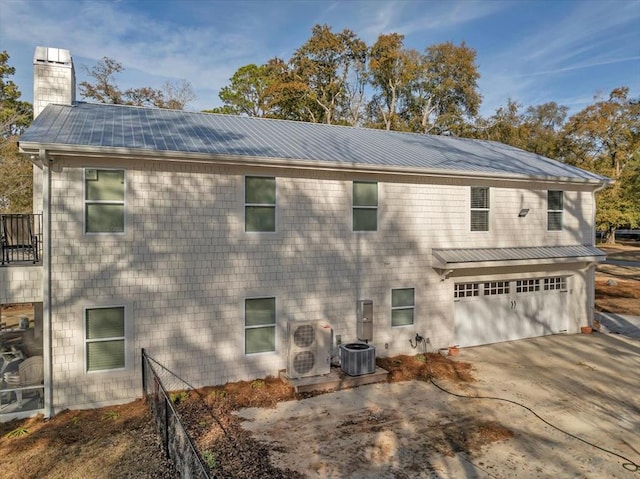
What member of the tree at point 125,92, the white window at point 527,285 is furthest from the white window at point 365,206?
the tree at point 125,92

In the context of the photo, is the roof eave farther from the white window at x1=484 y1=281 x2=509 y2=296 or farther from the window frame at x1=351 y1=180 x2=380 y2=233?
the white window at x1=484 y1=281 x2=509 y2=296

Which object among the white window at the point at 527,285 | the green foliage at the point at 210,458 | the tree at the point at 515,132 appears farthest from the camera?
the tree at the point at 515,132

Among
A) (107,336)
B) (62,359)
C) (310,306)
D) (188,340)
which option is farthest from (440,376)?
(62,359)

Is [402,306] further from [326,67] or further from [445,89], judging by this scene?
[445,89]

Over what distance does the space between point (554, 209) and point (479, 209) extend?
3350mm

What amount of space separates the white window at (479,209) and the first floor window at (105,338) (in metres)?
10.1

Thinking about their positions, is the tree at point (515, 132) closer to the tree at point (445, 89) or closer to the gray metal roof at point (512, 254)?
the tree at point (445, 89)

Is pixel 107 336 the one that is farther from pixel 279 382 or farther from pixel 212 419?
pixel 279 382

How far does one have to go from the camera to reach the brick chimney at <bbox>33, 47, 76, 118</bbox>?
1082cm

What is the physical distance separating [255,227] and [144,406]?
4.53m

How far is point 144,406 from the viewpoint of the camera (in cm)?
889

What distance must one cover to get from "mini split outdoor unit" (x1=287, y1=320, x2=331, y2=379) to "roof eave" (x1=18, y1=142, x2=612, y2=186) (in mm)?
3783

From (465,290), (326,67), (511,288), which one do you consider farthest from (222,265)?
(326,67)

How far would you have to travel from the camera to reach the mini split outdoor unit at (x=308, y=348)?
9.83 m
